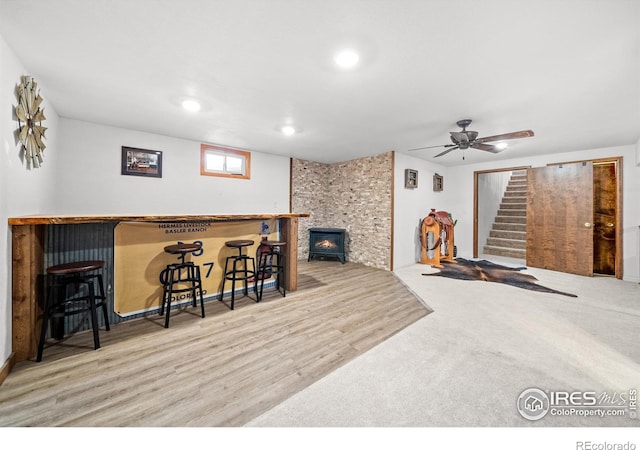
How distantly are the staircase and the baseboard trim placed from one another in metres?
8.86

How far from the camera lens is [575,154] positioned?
5246 millimetres

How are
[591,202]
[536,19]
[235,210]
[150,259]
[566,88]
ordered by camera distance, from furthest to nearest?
[235,210] < [591,202] < [150,259] < [566,88] < [536,19]

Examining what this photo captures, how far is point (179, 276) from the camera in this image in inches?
124

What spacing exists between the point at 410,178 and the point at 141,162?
5.37 metres

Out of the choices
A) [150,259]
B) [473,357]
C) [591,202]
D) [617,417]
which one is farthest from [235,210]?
[591,202]

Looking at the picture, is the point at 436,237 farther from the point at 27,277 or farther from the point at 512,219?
the point at 27,277

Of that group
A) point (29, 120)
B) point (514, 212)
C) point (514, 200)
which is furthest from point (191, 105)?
point (514, 200)

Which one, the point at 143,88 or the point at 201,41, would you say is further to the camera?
the point at 143,88

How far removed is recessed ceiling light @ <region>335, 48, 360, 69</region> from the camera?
6.67 ft

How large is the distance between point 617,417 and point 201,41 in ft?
12.6

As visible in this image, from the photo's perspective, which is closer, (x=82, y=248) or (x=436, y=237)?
(x=82, y=248)

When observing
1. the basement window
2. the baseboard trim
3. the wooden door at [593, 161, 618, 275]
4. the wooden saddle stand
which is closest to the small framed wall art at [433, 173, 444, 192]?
the wooden saddle stand

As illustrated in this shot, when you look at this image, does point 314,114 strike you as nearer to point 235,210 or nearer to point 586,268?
point 235,210

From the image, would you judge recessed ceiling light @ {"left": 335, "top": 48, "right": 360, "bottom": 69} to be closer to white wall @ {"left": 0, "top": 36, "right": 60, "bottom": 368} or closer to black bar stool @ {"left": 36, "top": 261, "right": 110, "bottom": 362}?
white wall @ {"left": 0, "top": 36, "right": 60, "bottom": 368}
